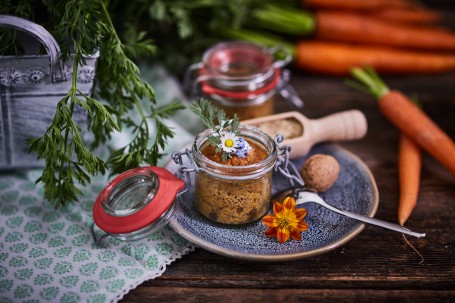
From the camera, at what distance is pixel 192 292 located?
99 cm

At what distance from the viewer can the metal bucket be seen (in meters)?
1.02

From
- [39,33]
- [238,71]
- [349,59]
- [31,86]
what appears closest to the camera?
[39,33]

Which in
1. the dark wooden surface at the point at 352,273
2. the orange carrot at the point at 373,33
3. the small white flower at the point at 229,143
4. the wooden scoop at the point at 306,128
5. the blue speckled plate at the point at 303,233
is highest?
the orange carrot at the point at 373,33

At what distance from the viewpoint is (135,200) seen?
1.07 m

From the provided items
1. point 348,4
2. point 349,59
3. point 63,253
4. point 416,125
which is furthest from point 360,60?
point 63,253

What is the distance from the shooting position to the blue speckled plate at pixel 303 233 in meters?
0.99

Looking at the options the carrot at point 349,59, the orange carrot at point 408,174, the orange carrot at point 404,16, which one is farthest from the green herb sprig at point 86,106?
the orange carrot at point 404,16

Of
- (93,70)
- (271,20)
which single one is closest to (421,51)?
(271,20)

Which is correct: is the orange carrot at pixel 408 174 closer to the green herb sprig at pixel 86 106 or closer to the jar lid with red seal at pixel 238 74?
the jar lid with red seal at pixel 238 74

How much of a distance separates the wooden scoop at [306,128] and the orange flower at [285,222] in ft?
0.67

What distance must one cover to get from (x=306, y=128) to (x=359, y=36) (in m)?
0.69

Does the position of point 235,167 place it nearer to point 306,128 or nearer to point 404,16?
point 306,128

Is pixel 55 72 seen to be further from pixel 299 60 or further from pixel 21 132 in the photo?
pixel 299 60

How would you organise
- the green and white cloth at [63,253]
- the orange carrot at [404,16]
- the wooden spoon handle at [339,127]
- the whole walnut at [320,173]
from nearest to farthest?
the green and white cloth at [63,253] → the whole walnut at [320,173] → the wooden spoon handle at [339,127] → the orange carrot at [404,16]
